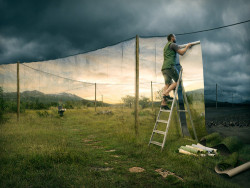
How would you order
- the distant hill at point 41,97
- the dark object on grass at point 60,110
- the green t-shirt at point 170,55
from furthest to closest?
the dark object on grass at point 60,110, the distant hill at point 41,97, the green t-shirt at point 170,55

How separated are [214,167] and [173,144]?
1392 mm

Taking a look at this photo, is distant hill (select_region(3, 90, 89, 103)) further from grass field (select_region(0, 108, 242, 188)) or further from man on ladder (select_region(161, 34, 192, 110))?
Result: man on ladder (select_region(161, 34, 192, 110))

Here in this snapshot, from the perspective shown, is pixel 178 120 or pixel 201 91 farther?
pixel 178 120

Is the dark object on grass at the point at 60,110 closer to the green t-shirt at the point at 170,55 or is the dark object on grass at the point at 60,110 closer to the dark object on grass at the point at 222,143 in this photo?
the green t-shirt at the point at 170,55

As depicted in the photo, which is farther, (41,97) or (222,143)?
(41,97)

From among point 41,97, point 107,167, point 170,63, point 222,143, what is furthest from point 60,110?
point 222,143

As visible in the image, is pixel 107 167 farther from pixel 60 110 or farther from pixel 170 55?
pixel 60 110

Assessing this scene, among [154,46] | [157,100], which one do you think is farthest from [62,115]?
[154,46]

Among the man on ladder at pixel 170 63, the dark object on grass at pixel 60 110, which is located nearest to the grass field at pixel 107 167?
the man on ladder at pixel 170 63

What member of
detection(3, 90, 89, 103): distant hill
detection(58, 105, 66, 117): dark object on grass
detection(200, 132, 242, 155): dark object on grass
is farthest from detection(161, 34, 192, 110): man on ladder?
detection(58, 105, 66, 117): dark object on grass

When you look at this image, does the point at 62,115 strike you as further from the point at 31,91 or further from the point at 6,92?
the point at 6,92

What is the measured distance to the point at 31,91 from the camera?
9.77m

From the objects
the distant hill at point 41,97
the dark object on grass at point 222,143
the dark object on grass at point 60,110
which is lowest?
the dark object on grass at point 222,143

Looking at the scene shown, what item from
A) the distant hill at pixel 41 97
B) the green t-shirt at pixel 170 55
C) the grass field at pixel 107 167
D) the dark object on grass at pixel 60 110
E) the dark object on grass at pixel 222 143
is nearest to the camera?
the grass field at pixel 107 167
